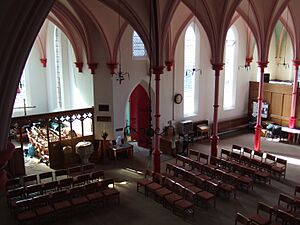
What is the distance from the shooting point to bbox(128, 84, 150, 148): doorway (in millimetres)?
21375

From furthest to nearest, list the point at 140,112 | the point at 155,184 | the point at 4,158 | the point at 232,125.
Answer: the point at 232,125, the point at 140,112, the point at 155,184, the point at 4,158

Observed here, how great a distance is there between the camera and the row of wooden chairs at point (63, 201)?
467 inches

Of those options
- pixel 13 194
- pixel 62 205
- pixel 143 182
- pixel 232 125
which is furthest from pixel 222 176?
pixel 232 125

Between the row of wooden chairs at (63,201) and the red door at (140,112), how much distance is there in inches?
297

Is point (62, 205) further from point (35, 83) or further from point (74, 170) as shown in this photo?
point (35, 83)

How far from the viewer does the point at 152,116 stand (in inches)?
824

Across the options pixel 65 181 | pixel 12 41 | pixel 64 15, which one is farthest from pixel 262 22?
pixel 12 41

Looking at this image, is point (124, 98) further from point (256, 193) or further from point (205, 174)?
point (256, 193)

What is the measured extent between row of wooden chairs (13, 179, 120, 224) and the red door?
24.8ft

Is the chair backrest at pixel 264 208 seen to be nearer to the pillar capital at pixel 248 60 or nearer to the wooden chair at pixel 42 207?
the wooden chair at pixel 42 207

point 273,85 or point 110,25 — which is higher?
point 110,25

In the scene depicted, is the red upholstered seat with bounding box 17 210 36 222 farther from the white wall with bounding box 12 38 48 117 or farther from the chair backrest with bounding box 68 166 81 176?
the white wall with bounding box 12 38 48 117

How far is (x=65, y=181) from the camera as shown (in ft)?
46.1

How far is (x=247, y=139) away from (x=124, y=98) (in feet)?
29.9
